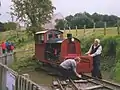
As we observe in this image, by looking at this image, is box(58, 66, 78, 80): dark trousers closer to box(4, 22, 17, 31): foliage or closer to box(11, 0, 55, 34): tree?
box(11, 0, 55, 34): tree

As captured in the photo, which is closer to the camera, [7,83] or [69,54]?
[7,83]

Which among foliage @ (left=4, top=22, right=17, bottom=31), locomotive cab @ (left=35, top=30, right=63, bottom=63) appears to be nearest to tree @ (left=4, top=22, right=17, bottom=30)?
foliage @ (left=4, top=22, right=17, bottom=31)

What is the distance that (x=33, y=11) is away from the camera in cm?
4412

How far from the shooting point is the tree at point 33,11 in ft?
145

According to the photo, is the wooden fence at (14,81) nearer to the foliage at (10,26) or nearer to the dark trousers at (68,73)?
the dark trousers at (68,73)

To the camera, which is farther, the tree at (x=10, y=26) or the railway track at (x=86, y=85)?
the tree at (x=10, y=26)

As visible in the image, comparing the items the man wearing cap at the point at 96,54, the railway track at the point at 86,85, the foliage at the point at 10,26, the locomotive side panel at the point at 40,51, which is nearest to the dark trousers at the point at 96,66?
the man wearing cap at the point at 96,54

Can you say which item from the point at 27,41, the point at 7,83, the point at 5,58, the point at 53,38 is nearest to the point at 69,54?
the point at 53,38

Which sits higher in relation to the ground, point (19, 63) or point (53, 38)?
point (53, 38)

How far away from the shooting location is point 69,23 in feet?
225

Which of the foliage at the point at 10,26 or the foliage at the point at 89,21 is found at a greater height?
the foliage at the point at 89,21

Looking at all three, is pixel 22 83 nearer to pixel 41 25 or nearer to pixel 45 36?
pixel 45 36

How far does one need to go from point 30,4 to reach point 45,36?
1876 cm

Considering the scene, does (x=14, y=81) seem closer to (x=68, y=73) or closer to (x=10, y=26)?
(x=68, y=73)
